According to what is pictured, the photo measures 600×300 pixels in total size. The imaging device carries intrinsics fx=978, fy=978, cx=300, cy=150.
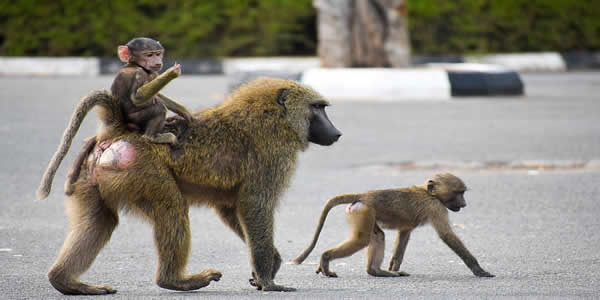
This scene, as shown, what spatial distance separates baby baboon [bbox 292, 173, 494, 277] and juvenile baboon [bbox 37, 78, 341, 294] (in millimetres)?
565

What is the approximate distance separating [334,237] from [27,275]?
7.62 ft

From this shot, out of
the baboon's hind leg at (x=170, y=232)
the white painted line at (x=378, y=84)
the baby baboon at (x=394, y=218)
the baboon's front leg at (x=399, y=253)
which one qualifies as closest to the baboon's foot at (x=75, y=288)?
the baboon's hind leg at (x=170, y=232)

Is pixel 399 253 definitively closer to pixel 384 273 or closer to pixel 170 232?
pixel 384 273

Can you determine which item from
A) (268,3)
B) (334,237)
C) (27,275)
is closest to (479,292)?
(334,237)

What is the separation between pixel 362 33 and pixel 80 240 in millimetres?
13368

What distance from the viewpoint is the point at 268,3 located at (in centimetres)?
2489

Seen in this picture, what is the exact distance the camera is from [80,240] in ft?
16.8

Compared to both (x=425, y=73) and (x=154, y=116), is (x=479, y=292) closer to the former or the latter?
(x=154, y=116)

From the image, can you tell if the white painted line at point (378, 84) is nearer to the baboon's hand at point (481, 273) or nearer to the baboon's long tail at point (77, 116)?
the baboon's hand at point (481, 273)

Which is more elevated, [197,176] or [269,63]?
[197,176]

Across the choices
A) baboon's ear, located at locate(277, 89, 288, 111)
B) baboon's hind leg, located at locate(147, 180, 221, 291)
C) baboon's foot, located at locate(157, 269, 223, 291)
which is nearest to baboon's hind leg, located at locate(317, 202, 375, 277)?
baboon's foot, located at locate(157, 269, 223, 291)

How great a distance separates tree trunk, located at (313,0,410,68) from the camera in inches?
700

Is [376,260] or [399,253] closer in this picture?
[376,260]

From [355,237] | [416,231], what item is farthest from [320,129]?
[416,231]
